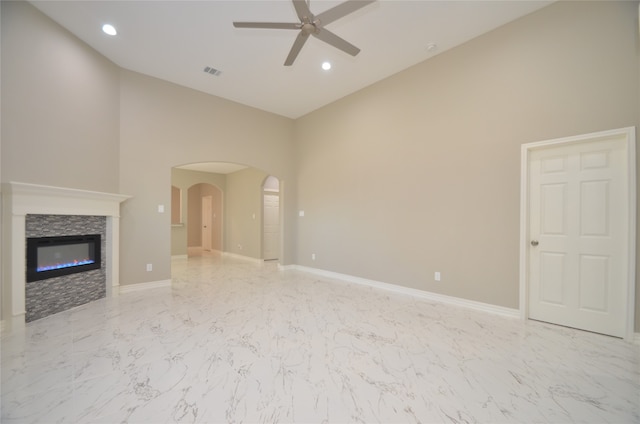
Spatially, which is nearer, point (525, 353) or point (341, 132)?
point (525, 353)

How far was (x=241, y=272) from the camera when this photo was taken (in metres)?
6.13

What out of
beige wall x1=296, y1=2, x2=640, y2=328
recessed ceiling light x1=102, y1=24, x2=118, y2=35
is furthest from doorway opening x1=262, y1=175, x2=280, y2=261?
recessed ceiling light x1=102, y1=24, x2=118, y2=35

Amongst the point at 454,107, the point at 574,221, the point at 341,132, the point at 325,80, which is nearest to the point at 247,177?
the point at 341,132

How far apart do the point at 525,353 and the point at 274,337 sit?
237 cm

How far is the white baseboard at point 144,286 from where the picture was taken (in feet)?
14.2

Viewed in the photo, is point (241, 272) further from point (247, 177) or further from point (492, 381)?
point (492, 381)

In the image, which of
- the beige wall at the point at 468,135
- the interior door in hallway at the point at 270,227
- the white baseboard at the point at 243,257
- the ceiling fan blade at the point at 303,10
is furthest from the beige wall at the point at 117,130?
the ceiling fan blade at the point at 303,10

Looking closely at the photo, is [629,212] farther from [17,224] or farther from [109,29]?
[17,224]

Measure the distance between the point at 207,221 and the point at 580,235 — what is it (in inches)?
401

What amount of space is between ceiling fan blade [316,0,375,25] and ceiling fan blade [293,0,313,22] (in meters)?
0.09

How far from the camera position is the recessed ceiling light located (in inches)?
133

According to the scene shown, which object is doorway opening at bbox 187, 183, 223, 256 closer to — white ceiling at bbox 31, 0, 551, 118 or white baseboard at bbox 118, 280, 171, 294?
white baseboard at bbox 118, 280, 171, 294

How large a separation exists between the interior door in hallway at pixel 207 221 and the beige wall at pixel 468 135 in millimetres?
6228

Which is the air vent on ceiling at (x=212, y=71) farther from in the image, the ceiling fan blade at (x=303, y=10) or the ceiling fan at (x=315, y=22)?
the ceiling fan blade at (x=303, y=10)
